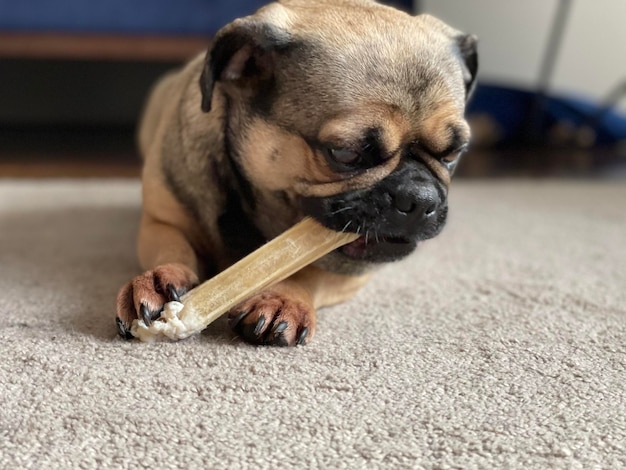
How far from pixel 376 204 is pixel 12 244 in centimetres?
87

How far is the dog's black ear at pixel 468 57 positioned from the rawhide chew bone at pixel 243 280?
0.40 m

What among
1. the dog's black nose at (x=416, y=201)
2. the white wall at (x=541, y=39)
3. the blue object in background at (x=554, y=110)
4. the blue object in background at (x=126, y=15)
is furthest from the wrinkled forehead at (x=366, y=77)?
the white wall at (x=541, y=39)

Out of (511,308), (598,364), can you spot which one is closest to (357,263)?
(511,308)

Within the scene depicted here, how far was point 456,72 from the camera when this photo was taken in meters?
1.10

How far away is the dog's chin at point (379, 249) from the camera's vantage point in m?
1.03

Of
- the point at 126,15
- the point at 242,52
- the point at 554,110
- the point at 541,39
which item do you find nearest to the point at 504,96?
the point at 554,110

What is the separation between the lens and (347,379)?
850 mm

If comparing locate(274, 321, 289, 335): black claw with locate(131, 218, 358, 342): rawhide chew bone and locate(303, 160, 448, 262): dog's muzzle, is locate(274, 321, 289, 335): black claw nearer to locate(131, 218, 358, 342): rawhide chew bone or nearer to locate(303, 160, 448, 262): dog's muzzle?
locate(131, 218, 358, 342): rawhide chew bone

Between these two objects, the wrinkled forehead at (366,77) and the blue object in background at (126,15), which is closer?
the wrinkled forehead at (366,77)

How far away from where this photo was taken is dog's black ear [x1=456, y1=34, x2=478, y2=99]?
1207 mm

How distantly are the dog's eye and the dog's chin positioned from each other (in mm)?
116

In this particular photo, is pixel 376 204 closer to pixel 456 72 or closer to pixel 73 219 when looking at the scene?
pixel 456 72

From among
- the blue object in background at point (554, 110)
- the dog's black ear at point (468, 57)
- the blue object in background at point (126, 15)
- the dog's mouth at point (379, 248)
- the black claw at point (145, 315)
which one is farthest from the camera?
the blue object in background at point (554, 110)

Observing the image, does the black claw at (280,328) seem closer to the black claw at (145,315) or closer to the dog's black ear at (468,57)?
the black claw at (145,315)
